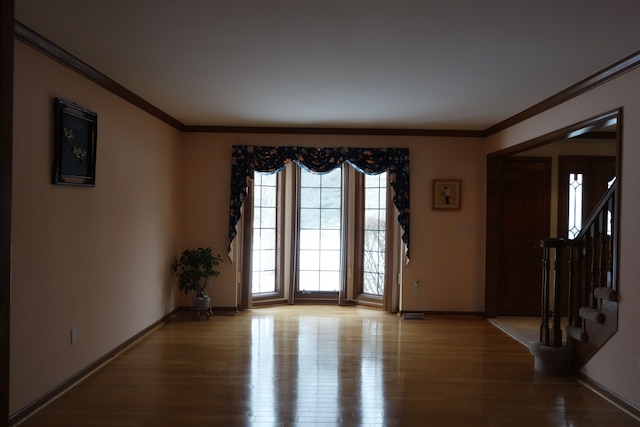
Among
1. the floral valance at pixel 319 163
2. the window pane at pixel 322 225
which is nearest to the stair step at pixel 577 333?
the floral valance at pixel 319 163

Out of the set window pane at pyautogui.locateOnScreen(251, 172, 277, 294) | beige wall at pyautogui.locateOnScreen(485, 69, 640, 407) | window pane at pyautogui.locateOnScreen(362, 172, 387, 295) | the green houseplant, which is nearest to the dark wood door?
window pane at pyautogui.locateOnScreen(362, 172, 387, 295)

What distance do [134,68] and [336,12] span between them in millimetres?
1963

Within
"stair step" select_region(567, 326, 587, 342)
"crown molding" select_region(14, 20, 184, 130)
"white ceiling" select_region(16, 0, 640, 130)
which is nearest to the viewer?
"white ceiling" select_region(16, 0, 640, 130)

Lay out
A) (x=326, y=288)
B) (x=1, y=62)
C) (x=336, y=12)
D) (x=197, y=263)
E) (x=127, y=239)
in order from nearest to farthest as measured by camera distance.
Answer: (x=1, y=62) < (x=336, y=12) < (x=127, y=239) < (x=197, y=263) < (x=326, y=288)

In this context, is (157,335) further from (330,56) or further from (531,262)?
(531,262)

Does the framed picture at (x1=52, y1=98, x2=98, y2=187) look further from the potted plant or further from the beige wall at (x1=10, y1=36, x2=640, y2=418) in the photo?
the potted plant

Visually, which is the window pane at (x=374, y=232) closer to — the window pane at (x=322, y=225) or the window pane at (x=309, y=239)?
the window pane at (x=322, y=225)

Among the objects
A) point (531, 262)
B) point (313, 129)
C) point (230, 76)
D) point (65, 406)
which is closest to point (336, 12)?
point (230, 76)

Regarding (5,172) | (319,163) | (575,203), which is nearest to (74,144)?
(5,172)

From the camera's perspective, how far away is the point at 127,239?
16.1 feet

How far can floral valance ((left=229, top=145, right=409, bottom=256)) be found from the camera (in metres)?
6.67

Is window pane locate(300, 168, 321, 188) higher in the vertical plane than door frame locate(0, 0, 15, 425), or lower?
higher

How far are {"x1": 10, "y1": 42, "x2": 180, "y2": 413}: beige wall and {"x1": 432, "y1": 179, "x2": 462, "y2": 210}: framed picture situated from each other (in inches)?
136

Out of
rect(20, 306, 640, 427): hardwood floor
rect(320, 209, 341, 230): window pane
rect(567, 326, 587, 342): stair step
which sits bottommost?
rect(20, 306, 640, 427): hardwood floor
